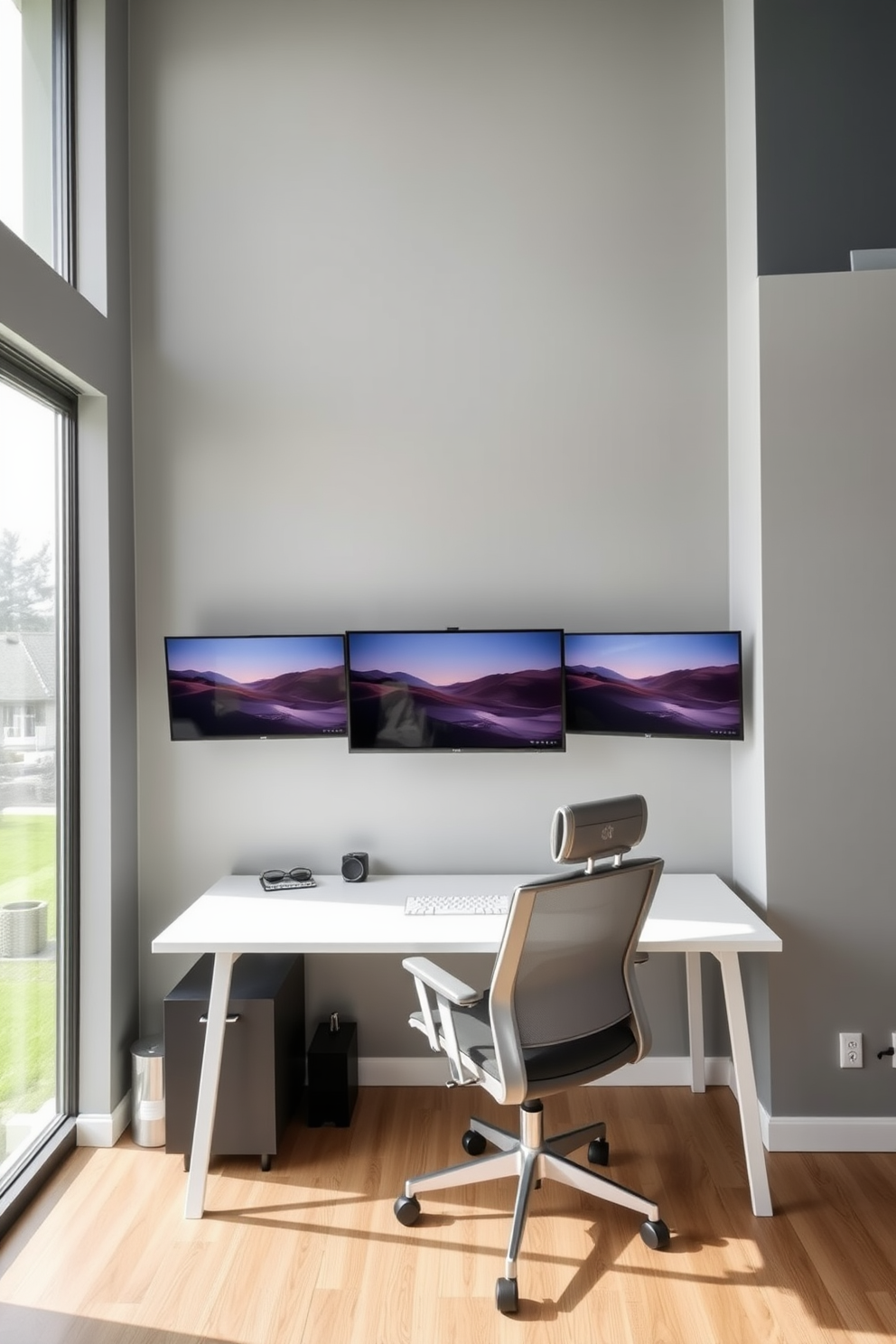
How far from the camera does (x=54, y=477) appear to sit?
287cm

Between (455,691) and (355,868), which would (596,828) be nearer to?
(455,691)

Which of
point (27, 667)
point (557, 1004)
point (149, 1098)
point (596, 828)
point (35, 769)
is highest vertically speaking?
point (27, 667)

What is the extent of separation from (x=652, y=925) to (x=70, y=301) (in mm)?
2588

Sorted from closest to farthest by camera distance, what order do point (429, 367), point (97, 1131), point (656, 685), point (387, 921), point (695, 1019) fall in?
point (387, 921) < point (97, 1131) < point (656, 685) < point (695, 1019) < point (429, 367)

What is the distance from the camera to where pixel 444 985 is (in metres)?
2.25

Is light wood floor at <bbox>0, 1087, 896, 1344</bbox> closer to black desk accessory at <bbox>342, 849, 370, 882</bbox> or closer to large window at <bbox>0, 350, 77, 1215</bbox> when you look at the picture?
large window at <bbox>0, 350, 77, 1215</bbox>

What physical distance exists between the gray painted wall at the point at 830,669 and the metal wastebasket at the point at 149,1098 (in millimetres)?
1977

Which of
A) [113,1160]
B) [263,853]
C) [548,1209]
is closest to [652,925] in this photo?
[548,1209]

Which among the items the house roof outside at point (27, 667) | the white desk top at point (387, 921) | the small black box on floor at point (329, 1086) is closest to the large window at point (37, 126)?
the house roof outside at point (27, 667)

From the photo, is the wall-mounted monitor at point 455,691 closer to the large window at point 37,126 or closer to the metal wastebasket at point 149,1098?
the metal wastebasket at point 149,1098

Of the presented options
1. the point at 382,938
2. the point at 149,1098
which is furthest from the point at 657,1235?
the point at 149,1098

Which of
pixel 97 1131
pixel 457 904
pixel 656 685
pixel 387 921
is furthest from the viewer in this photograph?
pixel 656 685

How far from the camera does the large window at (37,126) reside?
2.62 m

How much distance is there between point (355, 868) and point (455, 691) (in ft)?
2.34
